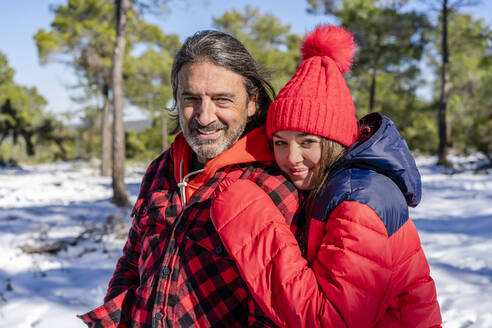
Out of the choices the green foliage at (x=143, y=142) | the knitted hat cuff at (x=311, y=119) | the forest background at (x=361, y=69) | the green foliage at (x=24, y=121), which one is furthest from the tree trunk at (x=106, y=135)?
the knitted hat cuff at (x=311, y=119)

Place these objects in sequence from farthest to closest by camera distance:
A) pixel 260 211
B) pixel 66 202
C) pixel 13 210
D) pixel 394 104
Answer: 1. pixel 394 104
2. pixel 66 202
3. pixel 13 210
4. pixel 260 211

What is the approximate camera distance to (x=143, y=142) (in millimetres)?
23047

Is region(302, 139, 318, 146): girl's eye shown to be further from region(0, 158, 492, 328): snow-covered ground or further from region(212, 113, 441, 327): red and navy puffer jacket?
region(0, 158, 492, 328): snow-covered ground

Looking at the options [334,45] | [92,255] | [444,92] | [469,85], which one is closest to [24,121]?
[92,255]

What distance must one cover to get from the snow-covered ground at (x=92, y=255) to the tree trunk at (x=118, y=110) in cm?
37

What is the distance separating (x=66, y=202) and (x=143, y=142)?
15.5m

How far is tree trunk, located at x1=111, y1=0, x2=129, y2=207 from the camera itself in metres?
7.78

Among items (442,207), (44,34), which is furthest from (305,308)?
(44,34)

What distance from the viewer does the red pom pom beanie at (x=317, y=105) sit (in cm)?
147

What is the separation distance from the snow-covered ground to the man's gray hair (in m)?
2.17

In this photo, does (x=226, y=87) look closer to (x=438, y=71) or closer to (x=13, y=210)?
(x=13, y=210)

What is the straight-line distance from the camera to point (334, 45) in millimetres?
1642

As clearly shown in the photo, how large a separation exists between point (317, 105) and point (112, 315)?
129cm

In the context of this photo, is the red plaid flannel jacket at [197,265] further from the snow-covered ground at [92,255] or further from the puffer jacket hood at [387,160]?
the snow-covered ground at [92,255]
